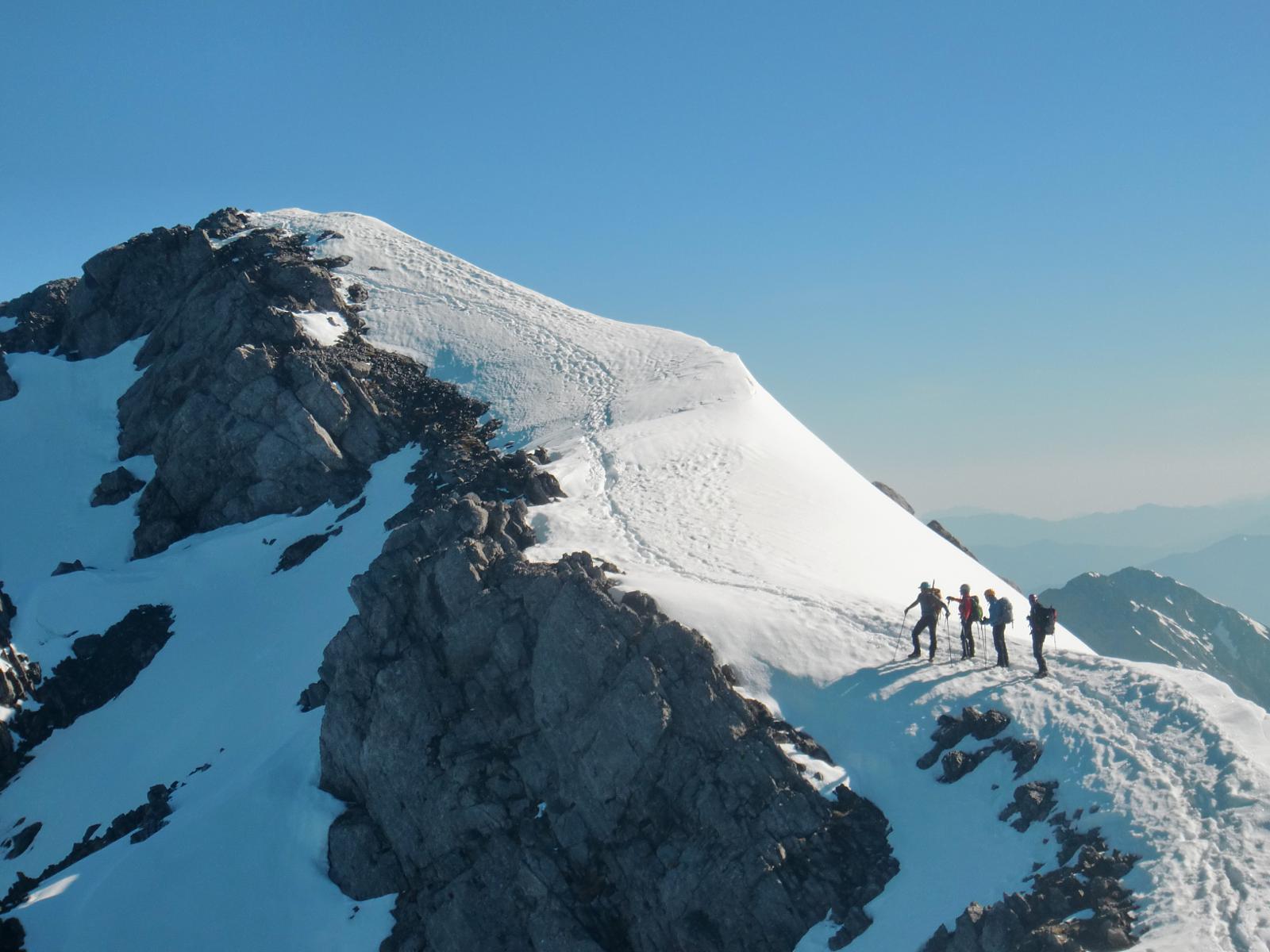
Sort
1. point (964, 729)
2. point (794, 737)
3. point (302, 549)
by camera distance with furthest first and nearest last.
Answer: point (302, 549) < point (794, 737) < point (964, 729)

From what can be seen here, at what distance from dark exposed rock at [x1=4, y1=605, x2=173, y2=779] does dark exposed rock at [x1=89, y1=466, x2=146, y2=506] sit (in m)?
10.5

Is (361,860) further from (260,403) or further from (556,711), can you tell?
(260,403)

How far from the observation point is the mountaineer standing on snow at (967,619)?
24.3 m

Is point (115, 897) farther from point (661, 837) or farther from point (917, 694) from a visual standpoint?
point (917, 694)

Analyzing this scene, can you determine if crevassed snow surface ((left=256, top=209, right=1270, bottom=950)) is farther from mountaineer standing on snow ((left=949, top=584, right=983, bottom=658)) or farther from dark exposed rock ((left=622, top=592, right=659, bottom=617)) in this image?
dark exposed rock ((left=622, top=592, right=659, bottom=617))

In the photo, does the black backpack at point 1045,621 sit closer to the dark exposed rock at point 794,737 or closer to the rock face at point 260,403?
the dark exposed rock at point 794,737

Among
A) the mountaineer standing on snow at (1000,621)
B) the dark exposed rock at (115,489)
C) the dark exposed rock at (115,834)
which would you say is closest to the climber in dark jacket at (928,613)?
the mountaineer standing on snow at (1000,621)

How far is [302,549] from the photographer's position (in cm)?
3978

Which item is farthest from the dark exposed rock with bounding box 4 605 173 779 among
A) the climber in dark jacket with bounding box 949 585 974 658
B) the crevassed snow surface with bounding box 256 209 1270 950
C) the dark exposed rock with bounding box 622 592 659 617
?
the climber in dark jacket with bounding box 949 585 974 658

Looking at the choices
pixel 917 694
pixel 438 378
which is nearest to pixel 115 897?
pixel 917 694

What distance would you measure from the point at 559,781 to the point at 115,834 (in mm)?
15276

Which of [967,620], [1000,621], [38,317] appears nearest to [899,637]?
[967,620]

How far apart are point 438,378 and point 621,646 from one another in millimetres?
30750

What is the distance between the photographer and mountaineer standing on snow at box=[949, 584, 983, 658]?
24344 mm
